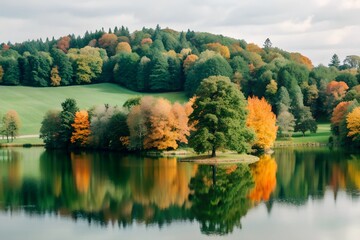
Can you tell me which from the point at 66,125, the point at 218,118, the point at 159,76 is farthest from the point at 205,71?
the point at 218,118

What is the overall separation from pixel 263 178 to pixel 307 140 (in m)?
41.9

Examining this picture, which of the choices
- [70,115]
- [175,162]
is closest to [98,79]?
[70,115]

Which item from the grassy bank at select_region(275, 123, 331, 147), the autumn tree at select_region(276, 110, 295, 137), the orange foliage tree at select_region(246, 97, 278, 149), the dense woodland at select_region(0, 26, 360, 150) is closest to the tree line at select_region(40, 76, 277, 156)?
the orange foliage tree at select_region(246, 97, 278, 149)

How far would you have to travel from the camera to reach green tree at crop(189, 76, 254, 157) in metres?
61.4

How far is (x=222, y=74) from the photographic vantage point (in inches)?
4845

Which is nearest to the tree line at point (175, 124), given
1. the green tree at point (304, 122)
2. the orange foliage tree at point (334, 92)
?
the green tree at point (304, 122)

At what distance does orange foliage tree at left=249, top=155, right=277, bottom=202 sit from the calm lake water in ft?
0.24

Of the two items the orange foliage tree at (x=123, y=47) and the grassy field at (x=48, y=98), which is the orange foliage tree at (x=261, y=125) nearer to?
the grassy field at (x=48, y=98)

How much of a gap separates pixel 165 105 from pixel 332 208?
133 feet

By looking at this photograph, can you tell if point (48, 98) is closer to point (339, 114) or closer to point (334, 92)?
point (334, 92)

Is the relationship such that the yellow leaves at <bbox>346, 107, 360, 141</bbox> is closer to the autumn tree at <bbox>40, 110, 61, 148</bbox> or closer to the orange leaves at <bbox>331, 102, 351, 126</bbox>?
the orange leaves at <bbox>331, 102, 351, 126</bbox>

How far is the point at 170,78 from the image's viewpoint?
134875 mm

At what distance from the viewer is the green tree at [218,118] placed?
201 feet

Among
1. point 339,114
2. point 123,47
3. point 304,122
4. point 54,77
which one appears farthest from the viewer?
point 123,47
